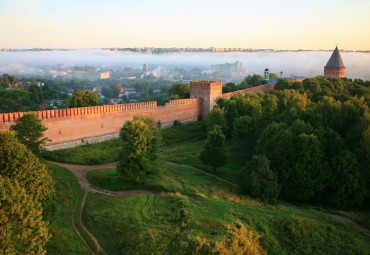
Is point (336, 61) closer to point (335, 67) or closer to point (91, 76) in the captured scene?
point (335, 67)

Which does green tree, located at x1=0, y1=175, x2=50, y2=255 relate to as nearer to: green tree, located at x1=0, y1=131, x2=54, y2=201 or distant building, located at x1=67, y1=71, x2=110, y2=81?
green tree, located at x1=0, y1=131, x2=54, y2=201

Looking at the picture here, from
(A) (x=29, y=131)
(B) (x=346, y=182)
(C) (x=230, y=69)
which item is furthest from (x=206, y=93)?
(C) (x=230, y=69)

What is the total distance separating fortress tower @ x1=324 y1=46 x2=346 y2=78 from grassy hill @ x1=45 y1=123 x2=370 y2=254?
124 feet

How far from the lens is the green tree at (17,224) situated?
8.66 m

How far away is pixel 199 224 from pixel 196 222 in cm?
16

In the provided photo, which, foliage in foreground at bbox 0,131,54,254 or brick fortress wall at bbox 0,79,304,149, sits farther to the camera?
brick fortress wall at bbox 0,79,304,149

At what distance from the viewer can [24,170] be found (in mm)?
11711

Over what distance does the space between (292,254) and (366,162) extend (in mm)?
8440

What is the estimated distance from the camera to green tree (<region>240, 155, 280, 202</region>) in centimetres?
1716

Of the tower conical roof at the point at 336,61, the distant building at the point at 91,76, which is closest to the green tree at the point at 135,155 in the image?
the tower conical roof at the point at 336,61

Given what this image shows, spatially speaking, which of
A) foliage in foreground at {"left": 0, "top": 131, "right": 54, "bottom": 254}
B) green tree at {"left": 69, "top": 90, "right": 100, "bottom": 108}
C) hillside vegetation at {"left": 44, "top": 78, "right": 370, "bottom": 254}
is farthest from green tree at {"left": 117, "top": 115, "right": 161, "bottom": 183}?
green tree at {"left": 69, "top": 90, "right": 100, "bottom": 108}

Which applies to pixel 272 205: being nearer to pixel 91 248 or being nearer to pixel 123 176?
pixel 123 176

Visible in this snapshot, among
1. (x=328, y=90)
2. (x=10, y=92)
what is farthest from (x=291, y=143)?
(x=10, y=92)

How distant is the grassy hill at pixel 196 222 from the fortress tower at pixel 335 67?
37.9 meters
